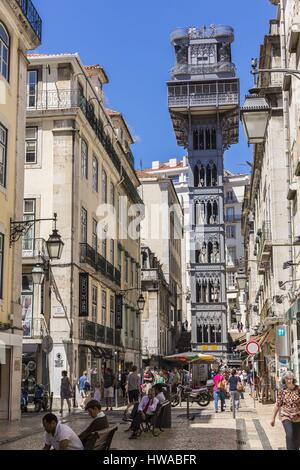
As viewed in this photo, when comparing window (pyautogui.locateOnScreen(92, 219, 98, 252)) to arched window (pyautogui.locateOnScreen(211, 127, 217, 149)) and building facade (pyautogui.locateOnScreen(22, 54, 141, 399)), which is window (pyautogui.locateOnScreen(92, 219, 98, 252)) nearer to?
building facade (pyautogui.locateOnScreen(22, 54, 141, 399))

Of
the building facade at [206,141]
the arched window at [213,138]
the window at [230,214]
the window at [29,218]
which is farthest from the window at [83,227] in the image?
the window at [230,214]

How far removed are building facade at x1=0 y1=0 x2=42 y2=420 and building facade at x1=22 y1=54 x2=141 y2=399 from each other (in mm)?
5477

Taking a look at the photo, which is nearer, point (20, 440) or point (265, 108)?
point (265, 108)

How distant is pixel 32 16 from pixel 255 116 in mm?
13032

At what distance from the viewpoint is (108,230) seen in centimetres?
3791

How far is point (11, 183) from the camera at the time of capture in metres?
20.3

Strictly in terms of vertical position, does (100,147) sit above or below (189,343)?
above

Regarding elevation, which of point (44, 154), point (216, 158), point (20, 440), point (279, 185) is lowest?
point (20, 440)

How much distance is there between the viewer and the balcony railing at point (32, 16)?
2098cm

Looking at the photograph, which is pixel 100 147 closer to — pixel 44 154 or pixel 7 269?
pixel 44 154

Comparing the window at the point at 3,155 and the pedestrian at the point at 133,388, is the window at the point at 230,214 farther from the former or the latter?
the window at the point at 3,155
